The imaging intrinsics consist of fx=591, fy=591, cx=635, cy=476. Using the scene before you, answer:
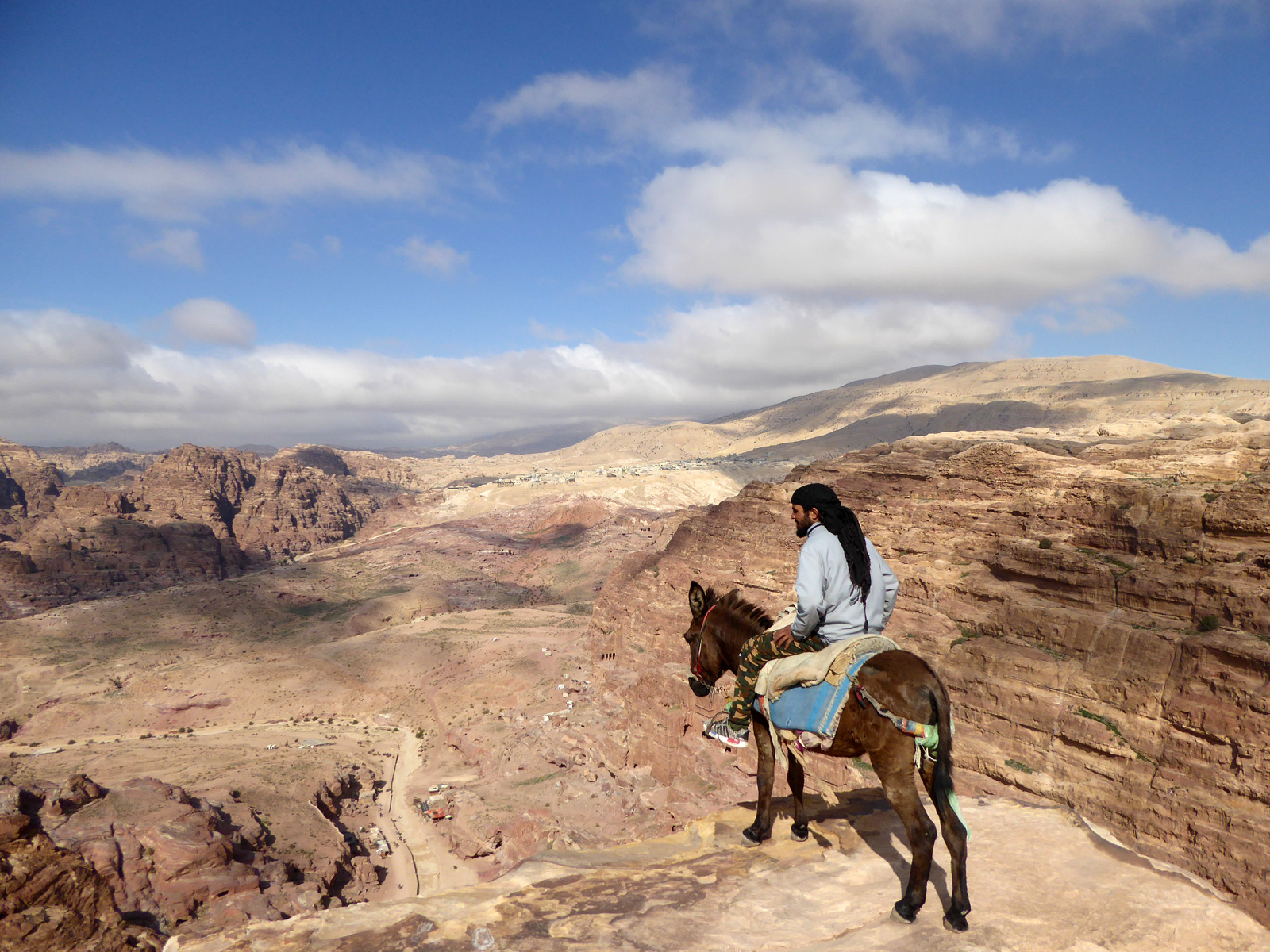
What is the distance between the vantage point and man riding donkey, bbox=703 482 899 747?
6.37 meters

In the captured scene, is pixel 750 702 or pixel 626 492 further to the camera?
pixel 626 492

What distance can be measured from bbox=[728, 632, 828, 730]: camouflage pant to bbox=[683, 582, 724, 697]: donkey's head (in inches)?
28.3

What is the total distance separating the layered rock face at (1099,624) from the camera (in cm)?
1156

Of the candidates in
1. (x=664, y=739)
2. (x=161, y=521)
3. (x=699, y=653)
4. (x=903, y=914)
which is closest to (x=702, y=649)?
(x=699, y=653)

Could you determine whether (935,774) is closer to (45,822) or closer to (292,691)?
(45,822)

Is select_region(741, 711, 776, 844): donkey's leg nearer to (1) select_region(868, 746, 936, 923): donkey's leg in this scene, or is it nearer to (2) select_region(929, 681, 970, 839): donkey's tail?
(1) select_region(868, 746, 936, 923): donkey's leg

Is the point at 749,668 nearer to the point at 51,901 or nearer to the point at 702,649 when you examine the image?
the point at 702,649

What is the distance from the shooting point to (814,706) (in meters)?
6.50

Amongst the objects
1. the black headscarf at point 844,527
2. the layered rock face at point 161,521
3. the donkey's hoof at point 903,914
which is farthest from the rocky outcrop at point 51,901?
the layered rock face at point 161,521

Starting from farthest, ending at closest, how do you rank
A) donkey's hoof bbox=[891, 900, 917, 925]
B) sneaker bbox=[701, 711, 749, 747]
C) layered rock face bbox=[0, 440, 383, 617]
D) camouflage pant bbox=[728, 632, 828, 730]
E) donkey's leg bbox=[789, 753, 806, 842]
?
1. layered rock face bbox=[0, 440, 383, 617]
2. donkey's leg bbox=[789, 753, 806, 842]
3. sneaker bbox=[701, 711, 749, 747]
4. camouflage pant bbox=[728, 632, 828, 730]
5. donkey's hoof bbox=[891, 900, 917, 925]

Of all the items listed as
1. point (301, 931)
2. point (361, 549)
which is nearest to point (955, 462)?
point (301, 931)

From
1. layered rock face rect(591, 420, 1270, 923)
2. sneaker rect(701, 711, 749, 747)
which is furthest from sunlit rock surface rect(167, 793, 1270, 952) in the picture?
layered rock face rect(591, 420, 1270, 923)

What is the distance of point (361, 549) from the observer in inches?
4072

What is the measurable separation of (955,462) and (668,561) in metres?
14.7
